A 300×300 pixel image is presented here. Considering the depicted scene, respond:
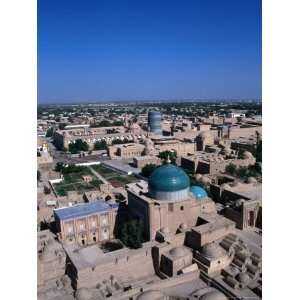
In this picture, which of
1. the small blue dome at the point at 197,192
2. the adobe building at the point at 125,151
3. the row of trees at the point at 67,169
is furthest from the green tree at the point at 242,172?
the row of trees at the point at 67,169

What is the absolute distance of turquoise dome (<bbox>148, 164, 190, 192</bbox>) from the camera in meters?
11.9

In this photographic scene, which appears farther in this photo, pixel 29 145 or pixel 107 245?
pixel 107 245

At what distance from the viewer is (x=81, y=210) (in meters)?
12.7

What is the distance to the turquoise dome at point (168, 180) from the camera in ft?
39.2

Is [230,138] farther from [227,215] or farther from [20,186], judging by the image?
[20,186]

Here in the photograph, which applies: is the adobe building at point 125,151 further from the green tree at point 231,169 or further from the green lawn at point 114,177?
the green tree at point 231,169

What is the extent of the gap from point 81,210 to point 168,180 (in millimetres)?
3628

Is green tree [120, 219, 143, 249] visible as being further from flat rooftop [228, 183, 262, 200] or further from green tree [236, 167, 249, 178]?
green tree [236, 167, 249, 178]

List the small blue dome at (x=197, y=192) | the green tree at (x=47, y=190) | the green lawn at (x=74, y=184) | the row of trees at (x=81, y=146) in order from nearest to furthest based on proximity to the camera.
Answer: the small blue dome at (x=197, y=192) → the green tree at (x=47, y=190) → the green lawn at (x=74, y=184) → the row of trees at (x=81, y=146)

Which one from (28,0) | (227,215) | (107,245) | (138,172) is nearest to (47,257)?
(107,245)

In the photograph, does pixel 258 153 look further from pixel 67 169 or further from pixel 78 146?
pixel 78 146

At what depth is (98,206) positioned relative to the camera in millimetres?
13148
